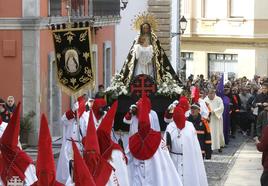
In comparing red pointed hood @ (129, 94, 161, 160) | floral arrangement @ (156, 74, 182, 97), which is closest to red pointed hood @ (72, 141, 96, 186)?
red pointed hood @ (129, 94, 161, 160)

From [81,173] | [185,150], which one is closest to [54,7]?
[185,150]

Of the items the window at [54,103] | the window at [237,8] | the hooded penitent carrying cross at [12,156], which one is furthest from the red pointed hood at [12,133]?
the window at [237,8]

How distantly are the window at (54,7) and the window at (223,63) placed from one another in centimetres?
2259

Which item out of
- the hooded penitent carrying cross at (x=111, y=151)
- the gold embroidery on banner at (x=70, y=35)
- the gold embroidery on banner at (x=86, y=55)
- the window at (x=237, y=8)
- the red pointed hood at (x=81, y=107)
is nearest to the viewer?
the hooded penitent carrying cross at (x=111, y=151)

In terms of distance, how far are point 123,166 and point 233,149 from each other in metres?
13.7

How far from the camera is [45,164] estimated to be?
8.49 metres

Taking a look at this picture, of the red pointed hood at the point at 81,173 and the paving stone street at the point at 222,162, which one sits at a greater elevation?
the red pointed hood at the point at 81,173

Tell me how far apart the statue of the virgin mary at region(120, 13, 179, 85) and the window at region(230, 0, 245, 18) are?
26593 millimetres

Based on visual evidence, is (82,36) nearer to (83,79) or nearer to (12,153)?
(83,79)

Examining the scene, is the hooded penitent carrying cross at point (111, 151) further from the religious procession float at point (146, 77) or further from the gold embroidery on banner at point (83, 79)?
the religious procession float at point (146, 77)

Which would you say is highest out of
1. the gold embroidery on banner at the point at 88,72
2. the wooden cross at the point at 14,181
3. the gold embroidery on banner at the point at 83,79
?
the gold embroidery on banner at the point at 88,72

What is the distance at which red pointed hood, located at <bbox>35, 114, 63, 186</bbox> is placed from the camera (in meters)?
8.39

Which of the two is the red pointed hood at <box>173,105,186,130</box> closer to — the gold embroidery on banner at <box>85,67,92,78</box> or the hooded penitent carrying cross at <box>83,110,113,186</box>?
the gold embroidery on banner at <box>85,67,92,78</box>

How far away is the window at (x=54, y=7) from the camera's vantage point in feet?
79.2
